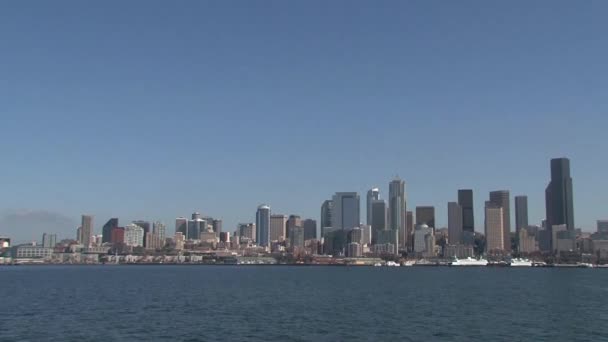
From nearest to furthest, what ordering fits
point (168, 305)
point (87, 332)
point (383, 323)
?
1. point (87, 332)
2. point (383, 323)
3. point (168, 305)

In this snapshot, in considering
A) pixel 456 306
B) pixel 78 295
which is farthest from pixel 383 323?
pixel 78 295

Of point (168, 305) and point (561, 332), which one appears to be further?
point (168, 305)

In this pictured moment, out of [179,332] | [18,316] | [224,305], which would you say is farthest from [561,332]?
[18,316]

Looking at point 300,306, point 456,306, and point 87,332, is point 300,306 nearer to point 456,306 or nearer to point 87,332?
point 456,306

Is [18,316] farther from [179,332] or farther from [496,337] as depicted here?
[496,337]

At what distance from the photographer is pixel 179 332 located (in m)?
57.2

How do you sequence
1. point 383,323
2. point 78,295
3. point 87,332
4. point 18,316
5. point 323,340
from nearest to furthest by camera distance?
point 323,340 < point 87,332 < point 383,323 < point 18,316 < point 78,295

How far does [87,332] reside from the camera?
5697 centimetres

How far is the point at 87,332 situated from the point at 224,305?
90.5 ft

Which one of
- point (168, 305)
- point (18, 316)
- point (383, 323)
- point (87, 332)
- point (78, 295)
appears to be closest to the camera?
point (87, 332)

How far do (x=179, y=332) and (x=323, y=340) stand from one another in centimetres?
1327

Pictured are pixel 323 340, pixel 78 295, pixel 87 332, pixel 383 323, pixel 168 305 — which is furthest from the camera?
pixel 78 295

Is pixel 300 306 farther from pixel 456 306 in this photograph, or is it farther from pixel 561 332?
pixel 561 332

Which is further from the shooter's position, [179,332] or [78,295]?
[78,295]
